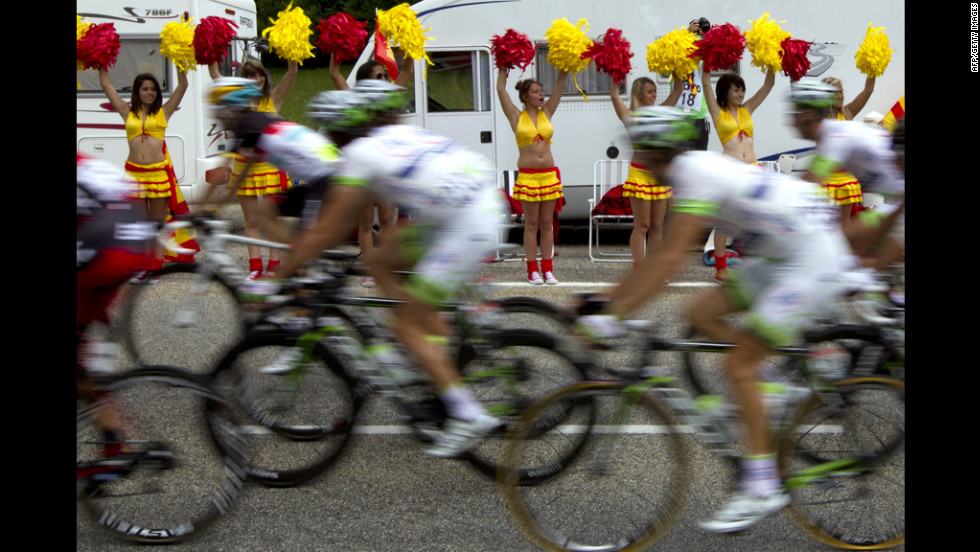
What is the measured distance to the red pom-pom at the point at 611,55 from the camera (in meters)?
8.61

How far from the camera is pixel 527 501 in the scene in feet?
12.1

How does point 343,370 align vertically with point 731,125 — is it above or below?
below

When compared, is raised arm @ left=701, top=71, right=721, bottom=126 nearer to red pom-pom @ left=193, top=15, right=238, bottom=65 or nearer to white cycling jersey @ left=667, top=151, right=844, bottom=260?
red pom-pom @ left=193, top=15, right=238, bottom=65

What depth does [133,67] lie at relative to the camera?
40.3 feet

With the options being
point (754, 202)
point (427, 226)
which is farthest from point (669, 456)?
point (427, 226)

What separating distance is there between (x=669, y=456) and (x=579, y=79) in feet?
26.7

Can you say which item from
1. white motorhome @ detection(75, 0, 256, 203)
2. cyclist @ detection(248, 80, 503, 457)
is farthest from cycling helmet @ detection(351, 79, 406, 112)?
white motorhome @ detection(75, 0, 256, 203)

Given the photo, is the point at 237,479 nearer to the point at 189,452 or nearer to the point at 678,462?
the point at 189,452

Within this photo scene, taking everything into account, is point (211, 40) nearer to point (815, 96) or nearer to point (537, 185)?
point (537, 185)

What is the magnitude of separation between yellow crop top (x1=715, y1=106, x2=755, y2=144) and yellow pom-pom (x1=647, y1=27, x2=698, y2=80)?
538mm

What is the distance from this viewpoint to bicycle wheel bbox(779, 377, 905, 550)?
3.63 metres

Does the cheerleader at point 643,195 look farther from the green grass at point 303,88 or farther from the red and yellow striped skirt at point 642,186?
the green grass at point 303,88

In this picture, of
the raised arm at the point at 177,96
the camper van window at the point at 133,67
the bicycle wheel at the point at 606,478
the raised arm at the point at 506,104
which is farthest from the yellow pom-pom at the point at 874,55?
the camper van window at the point at 133,67

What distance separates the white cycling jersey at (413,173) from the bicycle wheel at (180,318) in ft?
Result: 4.72
